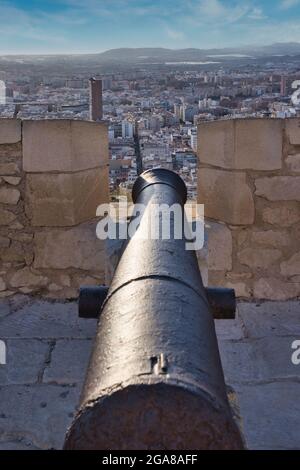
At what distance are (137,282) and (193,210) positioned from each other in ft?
9.88

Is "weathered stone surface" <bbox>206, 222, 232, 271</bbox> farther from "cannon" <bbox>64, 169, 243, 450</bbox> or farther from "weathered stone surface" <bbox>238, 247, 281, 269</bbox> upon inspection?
"cannon" <bbox>64, 169, 243, 450</bbox>

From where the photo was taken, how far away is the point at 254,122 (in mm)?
4242

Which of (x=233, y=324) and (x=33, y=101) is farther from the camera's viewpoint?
(x=33, y=101)

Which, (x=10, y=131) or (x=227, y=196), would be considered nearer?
(x=10, y=131)

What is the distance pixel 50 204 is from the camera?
170 inches

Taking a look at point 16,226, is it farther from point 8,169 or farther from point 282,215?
point 282,215

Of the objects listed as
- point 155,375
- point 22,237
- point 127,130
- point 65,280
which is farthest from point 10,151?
point 155,375

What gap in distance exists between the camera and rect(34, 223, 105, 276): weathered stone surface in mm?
4355

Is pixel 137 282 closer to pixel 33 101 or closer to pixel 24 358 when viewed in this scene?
pixel 24 358

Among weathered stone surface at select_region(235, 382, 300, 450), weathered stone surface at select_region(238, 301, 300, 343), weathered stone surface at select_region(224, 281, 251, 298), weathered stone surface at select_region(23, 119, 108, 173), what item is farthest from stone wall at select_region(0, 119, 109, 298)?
weathered stone surface at select_region(235, 382, 300, 450)

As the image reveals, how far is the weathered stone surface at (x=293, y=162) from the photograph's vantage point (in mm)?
4293

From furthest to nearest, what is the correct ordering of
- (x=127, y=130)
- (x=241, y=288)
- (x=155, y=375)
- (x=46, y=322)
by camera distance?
1. (x=127, y=130)
2. (x=241, y=288)
3. (x=46, y=322)
4. (x=155, y=375)

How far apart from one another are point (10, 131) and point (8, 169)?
0.28 metres
